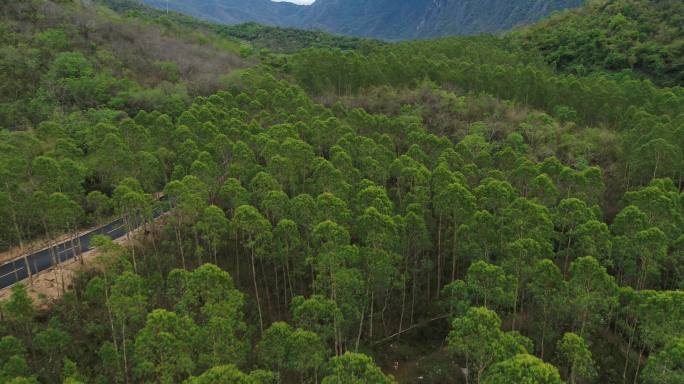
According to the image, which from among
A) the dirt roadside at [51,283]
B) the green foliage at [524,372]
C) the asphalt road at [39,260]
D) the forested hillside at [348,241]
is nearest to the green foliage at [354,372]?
the forested hillside at [348,241]

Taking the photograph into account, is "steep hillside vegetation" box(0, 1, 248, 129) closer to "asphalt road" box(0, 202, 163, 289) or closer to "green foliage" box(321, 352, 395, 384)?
"asphalt road" box(0, 202, 163, 289)

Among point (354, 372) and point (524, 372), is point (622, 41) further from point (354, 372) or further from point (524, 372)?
point (354, 372)

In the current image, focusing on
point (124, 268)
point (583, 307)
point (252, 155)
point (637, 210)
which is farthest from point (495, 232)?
point (124, 268)

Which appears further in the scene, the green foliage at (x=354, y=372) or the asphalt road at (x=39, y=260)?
the asphalt road at (x=39, y=260)

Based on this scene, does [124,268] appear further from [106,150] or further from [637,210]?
[637,210]

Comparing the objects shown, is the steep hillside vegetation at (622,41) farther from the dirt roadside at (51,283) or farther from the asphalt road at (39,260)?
the dirt roadside at (51,283)

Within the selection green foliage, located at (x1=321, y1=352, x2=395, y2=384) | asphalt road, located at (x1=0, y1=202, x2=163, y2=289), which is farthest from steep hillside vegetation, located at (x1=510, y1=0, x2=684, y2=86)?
asphalt road, located at (x1=0, y1=202, x2=163, y2=289)
